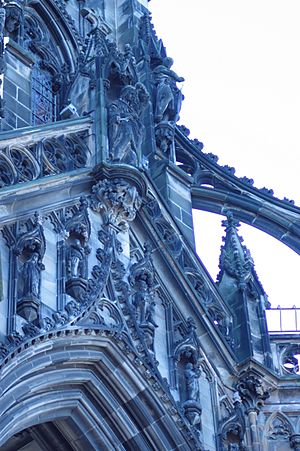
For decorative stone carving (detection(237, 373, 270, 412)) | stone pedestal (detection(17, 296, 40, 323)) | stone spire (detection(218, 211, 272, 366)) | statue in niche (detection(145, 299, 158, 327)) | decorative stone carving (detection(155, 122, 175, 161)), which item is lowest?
stone pedestal (detection(17, 296, 40, 323))

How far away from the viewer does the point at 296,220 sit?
94.6 ft

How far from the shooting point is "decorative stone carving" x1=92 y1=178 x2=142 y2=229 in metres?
23.7

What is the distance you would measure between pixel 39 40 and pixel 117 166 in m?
6.37

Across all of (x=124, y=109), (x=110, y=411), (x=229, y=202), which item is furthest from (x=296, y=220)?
(x=110, y=411)

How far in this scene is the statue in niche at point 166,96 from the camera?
93.8ft

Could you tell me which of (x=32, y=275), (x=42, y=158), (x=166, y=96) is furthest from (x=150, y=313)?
(x=166, y=96)

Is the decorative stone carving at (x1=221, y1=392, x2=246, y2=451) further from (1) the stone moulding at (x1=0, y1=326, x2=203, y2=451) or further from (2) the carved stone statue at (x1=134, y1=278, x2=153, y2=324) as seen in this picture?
(2) the carved stone statue at (x1=134, y1=278, x2=153, y2=324)

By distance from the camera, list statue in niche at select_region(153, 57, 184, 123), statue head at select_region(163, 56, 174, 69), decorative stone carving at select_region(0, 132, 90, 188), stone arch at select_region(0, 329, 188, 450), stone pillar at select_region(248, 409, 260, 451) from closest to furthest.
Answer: stone arch at select_region(0, 329, 188, 450)
decorative stone carving at select_region(0, 132, 90, 188)
stone pillar at select_region(248, 409, 260, 451)
statue in niche at select_region(153, 57, 184, 123)
statue head at select_region(163, 56, 174, 69)

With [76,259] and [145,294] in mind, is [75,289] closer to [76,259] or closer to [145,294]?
[76,259]

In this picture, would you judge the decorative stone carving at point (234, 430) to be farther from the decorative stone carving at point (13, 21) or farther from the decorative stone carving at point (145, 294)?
the decorative stone carving at point (13, 21)

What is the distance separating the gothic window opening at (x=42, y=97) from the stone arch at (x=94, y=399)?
23.1ft

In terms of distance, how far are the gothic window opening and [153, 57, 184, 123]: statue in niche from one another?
186 cm

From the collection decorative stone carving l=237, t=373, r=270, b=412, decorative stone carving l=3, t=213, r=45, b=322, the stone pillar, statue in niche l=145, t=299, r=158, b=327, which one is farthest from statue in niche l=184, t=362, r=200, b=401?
decorative stone carving l=3, t=213, r=45, b=322

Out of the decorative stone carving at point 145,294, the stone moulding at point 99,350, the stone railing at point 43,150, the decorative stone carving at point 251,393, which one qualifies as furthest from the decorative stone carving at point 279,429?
the stone railing at point 43,150
